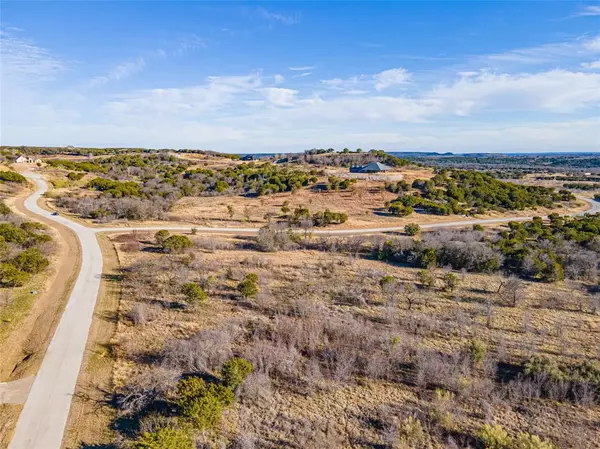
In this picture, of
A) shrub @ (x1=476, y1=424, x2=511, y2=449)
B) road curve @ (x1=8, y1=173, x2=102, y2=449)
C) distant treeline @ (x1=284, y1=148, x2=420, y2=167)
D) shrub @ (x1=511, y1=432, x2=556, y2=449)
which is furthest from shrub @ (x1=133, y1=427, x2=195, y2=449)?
distant treeline @ (x1=284, y1=148, x2=420, y2=167)

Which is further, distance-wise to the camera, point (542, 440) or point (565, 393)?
point (565, 393)

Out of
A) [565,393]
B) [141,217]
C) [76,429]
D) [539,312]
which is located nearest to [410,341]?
[565,393]

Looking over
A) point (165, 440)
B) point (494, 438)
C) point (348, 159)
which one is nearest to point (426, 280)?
point (494, 438)

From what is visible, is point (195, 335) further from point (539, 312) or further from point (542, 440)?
point (539, 312)

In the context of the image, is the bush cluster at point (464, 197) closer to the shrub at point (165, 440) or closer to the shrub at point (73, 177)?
the shrub at point (165, 440)

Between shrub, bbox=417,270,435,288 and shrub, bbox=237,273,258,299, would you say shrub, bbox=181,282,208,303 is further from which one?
shrub, bbox=417,270,435,288

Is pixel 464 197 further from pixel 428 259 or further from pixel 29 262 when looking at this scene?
pixel 29 262

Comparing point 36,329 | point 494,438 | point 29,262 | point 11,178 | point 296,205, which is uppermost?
point 11,178
